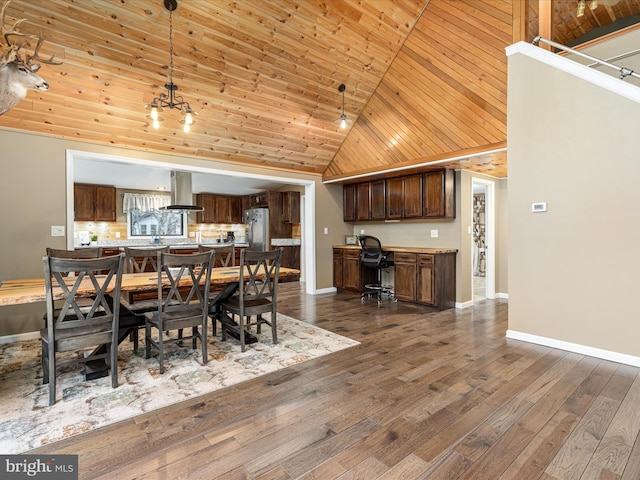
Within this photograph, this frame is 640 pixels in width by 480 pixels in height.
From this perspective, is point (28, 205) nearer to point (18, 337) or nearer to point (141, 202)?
point (18, 337)

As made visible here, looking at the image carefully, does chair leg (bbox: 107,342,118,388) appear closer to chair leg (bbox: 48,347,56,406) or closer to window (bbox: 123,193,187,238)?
chair leg (bbox: 48,347,56,406)

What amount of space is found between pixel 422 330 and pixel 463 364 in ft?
3.60

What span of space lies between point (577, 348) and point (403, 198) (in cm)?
336

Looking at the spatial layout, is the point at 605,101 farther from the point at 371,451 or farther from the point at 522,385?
the point at 371,451

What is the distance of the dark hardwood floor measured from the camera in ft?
5.48

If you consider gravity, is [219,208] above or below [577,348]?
above

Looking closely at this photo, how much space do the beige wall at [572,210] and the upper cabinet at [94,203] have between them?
8.46m

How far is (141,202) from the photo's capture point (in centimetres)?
842

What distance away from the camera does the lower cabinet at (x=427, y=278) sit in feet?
16.8

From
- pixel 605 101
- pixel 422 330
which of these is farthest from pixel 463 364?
pixel 605 101
